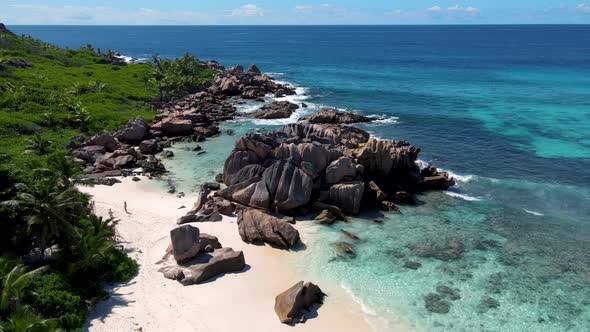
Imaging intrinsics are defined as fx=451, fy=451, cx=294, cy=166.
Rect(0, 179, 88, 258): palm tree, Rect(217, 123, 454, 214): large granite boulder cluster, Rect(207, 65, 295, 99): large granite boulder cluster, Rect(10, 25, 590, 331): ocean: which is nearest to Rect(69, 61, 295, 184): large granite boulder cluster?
Rect(207, 65, 295, 99): large granite boulder cluster

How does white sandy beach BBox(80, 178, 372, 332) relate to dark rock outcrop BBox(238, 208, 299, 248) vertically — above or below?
below

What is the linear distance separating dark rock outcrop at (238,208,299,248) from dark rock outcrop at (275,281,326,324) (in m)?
7.79

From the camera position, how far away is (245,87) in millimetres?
112750

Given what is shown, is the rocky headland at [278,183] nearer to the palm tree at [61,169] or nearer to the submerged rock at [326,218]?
A: the submerged rock at [326,218]

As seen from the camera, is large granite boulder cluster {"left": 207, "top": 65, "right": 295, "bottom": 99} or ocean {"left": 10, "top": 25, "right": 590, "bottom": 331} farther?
large granite boulder cluster {"left": 207, "top": 65, "right": 295, "bottom": 99}

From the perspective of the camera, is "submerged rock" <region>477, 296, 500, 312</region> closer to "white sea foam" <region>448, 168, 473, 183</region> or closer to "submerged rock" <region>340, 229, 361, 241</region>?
"submerged rock" <region>340, 229, 361, 241</region>

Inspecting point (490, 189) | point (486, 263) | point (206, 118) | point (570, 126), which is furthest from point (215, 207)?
point (570, 126)

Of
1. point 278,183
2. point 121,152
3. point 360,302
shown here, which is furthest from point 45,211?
point 121,152

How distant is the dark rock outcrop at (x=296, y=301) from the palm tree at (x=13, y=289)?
15.5m

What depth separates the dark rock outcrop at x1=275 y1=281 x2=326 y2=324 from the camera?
98.8 feet

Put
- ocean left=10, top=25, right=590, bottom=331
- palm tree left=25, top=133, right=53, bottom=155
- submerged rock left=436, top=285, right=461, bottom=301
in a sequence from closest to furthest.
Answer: ocean left=10, top=25, right=590, bottom=331
submerged rock left=436, top=285, right=461, bottom=301
palm tree left=25, top=133, right=53, bottom=155

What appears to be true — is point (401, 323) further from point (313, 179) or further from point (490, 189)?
point (490, 189)

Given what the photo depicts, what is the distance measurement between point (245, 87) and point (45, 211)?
85.6 metres

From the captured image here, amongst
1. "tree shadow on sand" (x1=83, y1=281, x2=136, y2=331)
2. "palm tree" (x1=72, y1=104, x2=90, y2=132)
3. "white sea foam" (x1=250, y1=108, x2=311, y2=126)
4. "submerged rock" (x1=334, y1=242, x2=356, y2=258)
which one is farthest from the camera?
"white sea foam" (x1=250, y1=108, x2=311, y2=126)
